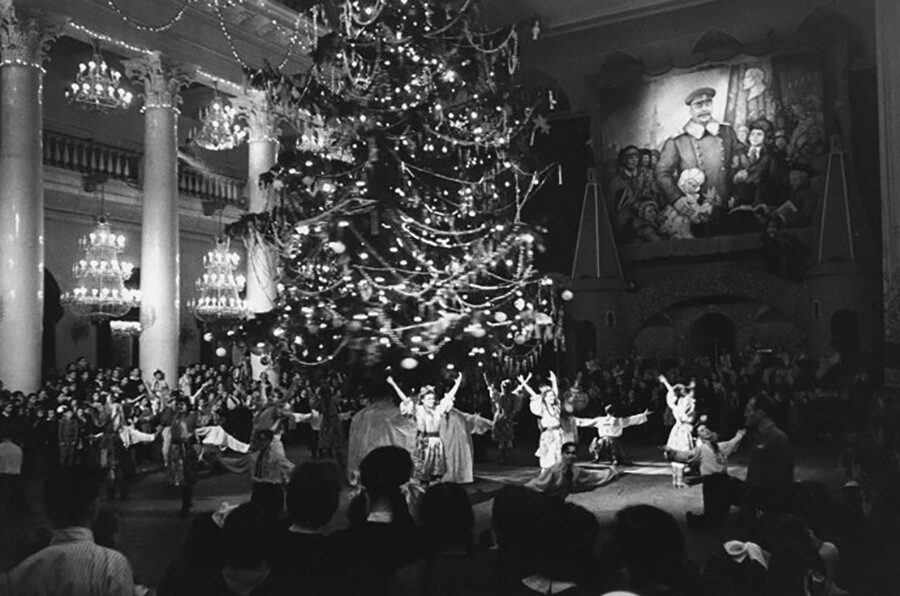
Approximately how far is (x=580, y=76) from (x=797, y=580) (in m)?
25.7

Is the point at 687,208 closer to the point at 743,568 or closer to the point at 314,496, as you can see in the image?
the point at 743,568

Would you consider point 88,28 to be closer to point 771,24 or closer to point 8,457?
point 8,457

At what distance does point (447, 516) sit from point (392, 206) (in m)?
8.22

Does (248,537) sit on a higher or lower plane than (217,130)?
lower

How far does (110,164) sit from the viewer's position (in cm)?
2275

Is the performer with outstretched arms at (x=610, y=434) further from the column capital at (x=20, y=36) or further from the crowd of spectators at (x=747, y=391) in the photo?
the column capital at (x=20, y=36)

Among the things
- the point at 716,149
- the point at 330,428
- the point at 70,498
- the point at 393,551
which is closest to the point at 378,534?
the point at 393,551

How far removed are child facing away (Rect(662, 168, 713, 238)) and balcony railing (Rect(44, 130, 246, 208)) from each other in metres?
13.8

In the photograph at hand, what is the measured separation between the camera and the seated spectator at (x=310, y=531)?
326cm

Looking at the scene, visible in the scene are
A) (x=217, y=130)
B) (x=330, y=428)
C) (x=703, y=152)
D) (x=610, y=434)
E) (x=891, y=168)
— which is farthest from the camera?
(x=703, y=152)

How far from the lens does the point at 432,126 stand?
38.4 feet

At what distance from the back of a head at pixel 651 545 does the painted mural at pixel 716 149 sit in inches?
860

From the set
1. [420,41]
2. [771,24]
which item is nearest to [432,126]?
[420,41]

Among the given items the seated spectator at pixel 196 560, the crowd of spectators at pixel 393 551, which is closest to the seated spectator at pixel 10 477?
the seated spectator at pixel 196 560
